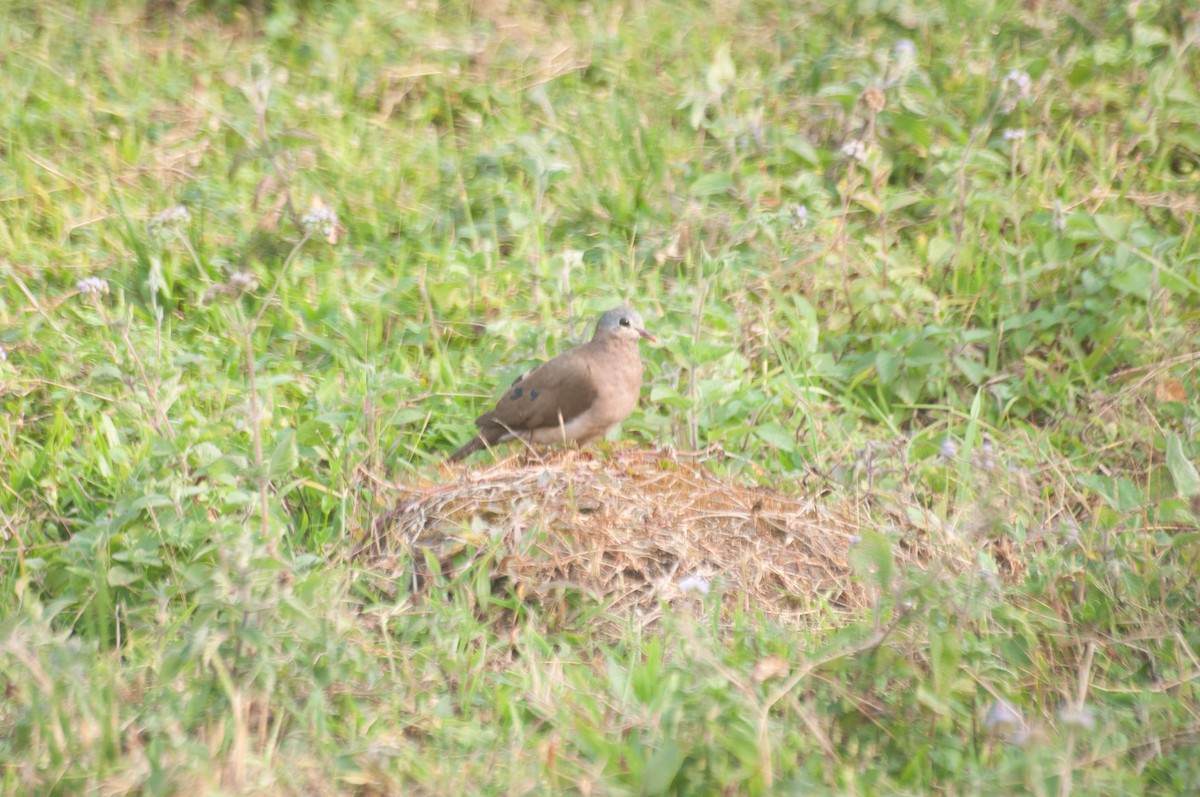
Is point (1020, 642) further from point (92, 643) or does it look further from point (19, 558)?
point (19, 558)

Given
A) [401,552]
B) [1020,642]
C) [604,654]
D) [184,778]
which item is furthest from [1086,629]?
[184,778]

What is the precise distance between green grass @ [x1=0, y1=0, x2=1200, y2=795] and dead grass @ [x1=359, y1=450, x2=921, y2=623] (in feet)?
0.31

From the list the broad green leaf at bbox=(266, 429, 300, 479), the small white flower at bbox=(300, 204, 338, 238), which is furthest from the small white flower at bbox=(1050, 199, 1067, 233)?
the broad green leaf at bbox=(266, 429, 300, 479)

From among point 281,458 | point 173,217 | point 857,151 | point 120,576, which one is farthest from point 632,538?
point 173,217

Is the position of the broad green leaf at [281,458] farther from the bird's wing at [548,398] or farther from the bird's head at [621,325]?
the bird's head at [621,325]

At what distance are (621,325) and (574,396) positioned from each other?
0.38 m

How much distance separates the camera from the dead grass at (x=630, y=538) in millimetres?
3756

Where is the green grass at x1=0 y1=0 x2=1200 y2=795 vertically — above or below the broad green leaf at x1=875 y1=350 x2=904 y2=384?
above

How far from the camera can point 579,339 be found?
17.1ft

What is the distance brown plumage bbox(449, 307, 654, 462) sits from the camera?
4.65 metres

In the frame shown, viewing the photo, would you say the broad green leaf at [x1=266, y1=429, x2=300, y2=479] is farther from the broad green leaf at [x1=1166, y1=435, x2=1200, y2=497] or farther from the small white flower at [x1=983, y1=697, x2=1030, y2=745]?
the broad green leaf at [x1=1166, y1=435, x2=1200, y2=497]

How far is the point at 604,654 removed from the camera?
11.1ft

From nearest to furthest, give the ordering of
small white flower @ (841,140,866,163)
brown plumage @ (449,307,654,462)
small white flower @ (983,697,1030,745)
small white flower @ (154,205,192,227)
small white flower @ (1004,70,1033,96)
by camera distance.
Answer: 1. small white flower @ (983,697,1030,745)
2. brown plumage @ (449,307,654,462)
3. small white flower @ (154,205,192,227)
4. small white flower @ (841,140,866,163)
5. small white flower @ (1004,70,1033,96)

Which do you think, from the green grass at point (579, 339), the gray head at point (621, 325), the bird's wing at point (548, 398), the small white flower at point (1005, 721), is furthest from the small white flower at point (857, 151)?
→ the small white flower at point (1005, 721)
